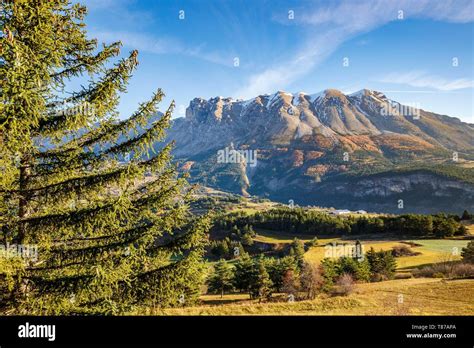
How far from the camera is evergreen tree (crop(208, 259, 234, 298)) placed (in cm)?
7006

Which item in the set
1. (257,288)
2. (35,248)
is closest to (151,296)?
(35,248)

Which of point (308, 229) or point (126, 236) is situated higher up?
point (126, 236)

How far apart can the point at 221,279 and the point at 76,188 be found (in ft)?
212

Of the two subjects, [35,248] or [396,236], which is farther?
[396,236]

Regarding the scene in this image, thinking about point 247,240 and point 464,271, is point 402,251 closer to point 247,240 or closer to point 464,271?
point 464,271

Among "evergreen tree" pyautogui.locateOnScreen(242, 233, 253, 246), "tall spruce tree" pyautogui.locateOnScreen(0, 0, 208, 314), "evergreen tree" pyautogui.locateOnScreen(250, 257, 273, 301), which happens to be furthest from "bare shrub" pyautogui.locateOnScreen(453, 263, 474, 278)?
"evergreen tree" pyautogui.locateOnScreen(242, 233, 253, 246)

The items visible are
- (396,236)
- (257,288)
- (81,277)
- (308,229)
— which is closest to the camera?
(81,277)

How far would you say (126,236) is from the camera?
1034 centimetres

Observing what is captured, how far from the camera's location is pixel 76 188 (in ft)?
32.2

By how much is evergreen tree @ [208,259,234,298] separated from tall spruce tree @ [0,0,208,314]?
6201 centimetres

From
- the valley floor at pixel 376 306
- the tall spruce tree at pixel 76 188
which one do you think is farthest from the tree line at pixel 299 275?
the tall spruce tree at pixel 76 188

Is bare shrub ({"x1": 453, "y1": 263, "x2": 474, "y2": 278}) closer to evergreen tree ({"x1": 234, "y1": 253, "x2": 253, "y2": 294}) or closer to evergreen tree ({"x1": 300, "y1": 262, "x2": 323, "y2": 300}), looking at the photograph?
evergreen tree ({"x1": 300, "y1": 262, "x2": 323, "y2": 300})
